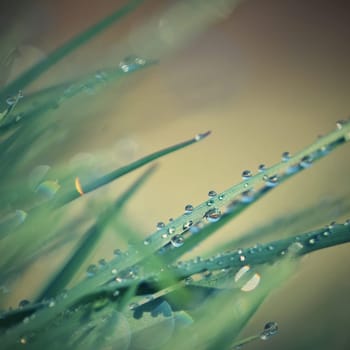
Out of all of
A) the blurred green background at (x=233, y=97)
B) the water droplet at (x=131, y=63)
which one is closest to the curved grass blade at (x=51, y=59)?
the water droplet at (x=131, y=63)

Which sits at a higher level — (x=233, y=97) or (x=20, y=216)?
(x=233, y=97)

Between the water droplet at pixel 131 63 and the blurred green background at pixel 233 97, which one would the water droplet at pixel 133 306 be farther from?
the blurred green background at pixel 233 97

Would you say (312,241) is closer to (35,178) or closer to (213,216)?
(213,216)

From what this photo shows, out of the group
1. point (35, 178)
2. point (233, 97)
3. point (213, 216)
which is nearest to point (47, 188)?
point (35, 178)

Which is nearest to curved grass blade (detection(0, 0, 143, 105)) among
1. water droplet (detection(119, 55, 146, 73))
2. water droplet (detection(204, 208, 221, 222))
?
water droplet (detection(119, 55, 146, 73))

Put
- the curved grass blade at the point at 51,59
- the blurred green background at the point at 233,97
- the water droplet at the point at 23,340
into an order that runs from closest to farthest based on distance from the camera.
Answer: the water droplet at the point at 23,340, the curved grass blade at the point at 51,59, the blurred green background at the point at 233,97

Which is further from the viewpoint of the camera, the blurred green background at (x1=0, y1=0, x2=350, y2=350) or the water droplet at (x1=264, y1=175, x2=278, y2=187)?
the blurred green background at (x1=0, y1=0, x2=350, y2=350)

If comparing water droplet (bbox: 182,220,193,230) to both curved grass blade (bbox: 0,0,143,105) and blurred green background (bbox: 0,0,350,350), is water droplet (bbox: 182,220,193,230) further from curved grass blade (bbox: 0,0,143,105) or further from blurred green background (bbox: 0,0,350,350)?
blurred green background (bbox: 0,0,350,350)
